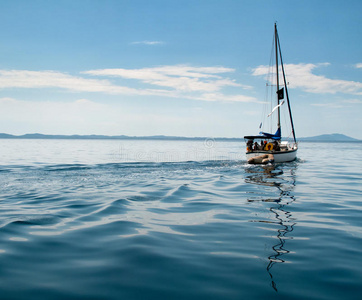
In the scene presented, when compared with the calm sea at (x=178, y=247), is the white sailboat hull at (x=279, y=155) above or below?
above

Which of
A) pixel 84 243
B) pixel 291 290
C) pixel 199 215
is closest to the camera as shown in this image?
pixel 291 290

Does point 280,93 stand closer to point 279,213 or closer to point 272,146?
point 272,146

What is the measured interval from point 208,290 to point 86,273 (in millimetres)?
2430

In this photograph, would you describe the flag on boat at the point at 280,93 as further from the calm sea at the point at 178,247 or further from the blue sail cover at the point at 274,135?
the calm sea at the point at 178,247

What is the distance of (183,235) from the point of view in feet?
28.2

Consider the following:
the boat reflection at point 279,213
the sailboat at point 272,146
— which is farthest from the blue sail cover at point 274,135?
the boat reflection at point 279,213

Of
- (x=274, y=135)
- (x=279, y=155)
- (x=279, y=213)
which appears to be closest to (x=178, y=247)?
(x=279, y=213)

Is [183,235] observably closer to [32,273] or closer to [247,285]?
[247,285]

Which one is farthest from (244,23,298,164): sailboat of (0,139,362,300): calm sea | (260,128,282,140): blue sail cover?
(0,139,362,300): calm sea

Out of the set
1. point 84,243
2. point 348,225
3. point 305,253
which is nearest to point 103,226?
point 84,243

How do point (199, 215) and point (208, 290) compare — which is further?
point (199, 215)

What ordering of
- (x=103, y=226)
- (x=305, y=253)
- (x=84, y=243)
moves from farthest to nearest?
(x=103, y=226), (x=84, y=243), (x=305, y=253)

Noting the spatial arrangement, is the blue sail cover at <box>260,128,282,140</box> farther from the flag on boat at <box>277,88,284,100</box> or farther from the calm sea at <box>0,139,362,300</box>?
the calm sea at <box>0,139,362,300</box>

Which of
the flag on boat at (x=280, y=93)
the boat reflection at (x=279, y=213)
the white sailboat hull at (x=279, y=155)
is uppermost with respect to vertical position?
the flag on boat at (x=280, y=93)
